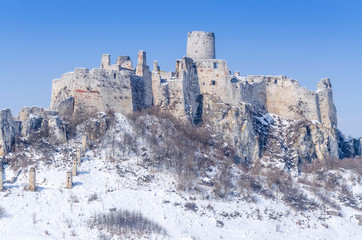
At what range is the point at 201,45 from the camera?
57656 mm

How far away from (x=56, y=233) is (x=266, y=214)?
14577 mm

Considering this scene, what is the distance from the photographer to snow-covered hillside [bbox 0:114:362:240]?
38.6 m

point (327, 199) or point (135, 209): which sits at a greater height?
point (135, 209)

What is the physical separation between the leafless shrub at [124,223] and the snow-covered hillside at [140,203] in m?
0.34

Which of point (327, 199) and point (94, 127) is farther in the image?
point (327, 199)

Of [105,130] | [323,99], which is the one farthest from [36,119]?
[323,99]

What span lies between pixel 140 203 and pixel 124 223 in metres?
2.78

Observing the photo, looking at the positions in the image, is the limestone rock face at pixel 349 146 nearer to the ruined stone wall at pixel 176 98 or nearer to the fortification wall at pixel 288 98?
the fortification wall at pixel 288 98

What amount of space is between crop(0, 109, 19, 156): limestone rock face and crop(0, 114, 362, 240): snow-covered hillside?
1.41 meters

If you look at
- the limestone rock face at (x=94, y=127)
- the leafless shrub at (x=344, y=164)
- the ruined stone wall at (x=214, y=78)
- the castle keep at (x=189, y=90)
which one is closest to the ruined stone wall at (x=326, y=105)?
the castle keep at (x=189, y=90)

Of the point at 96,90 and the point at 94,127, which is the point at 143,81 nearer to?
the point at 96,90

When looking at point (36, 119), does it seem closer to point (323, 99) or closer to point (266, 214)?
point (266, 214)

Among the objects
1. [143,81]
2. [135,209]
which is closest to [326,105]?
[143,81]

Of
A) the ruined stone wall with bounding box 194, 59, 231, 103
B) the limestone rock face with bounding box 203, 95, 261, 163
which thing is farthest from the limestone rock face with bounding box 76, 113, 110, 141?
the ruined stone wall with bounding box 194, 59, 231, 103
